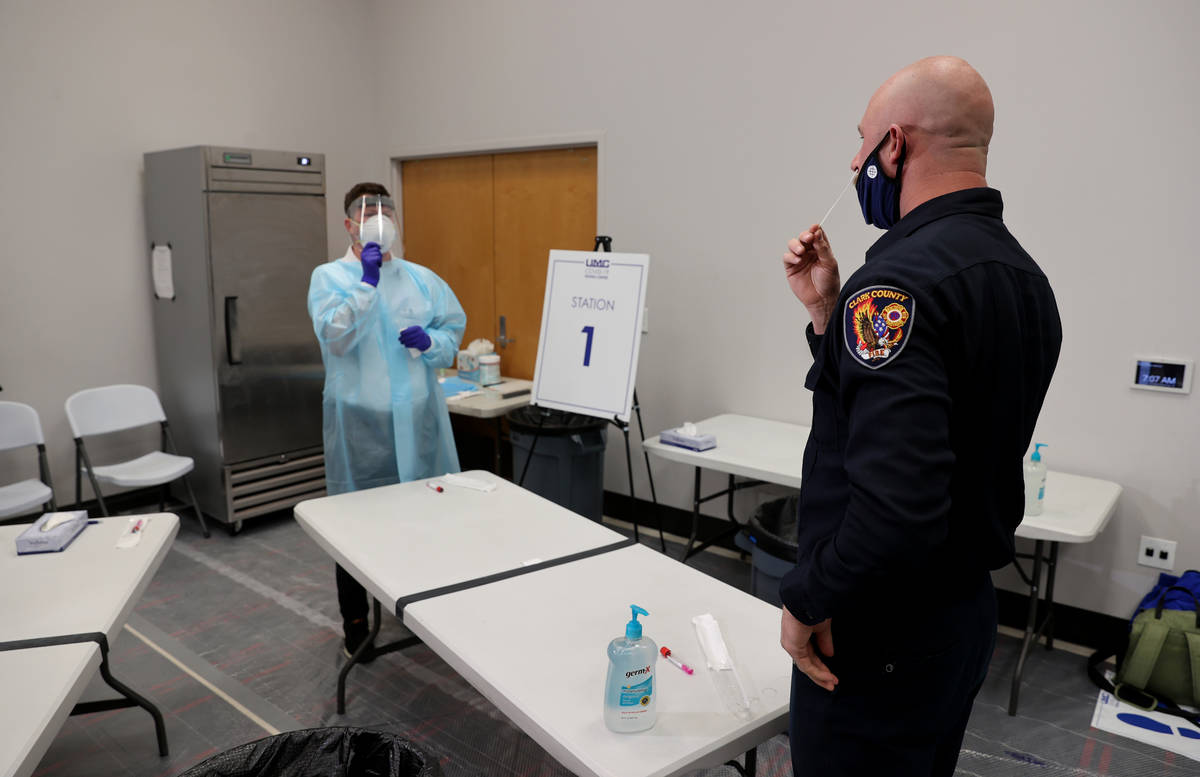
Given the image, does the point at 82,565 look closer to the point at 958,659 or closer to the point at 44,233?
the point at 958,659

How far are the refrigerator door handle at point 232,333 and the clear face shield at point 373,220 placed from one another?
1361 mm

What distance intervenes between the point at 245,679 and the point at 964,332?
263cm

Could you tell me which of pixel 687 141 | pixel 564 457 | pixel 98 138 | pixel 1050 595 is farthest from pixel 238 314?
pixel 1050 595

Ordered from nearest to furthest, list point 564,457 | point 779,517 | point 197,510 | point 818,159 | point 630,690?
point 630,690, point 779,517, point 818,159, point 564,457, point 197,510

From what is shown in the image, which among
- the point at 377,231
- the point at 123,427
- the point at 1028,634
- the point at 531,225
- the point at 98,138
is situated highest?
the point at 98,138

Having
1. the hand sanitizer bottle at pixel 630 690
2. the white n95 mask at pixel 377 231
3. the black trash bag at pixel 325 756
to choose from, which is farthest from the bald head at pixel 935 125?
the white n95 mask at pixel 377 231

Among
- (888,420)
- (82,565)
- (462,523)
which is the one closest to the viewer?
(888,420)

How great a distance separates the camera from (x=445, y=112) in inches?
186

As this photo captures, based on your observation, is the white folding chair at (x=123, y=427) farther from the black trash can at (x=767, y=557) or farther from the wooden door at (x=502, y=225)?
the black trash can at (x=767, y=557)

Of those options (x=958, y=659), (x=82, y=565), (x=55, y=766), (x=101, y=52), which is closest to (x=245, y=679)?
(x=55, y=766)

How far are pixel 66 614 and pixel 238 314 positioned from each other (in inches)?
95.3

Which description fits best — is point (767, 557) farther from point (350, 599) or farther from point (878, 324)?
point (878, 324)

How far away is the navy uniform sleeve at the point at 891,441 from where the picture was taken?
37.1 inches

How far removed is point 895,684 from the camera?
110 cm
